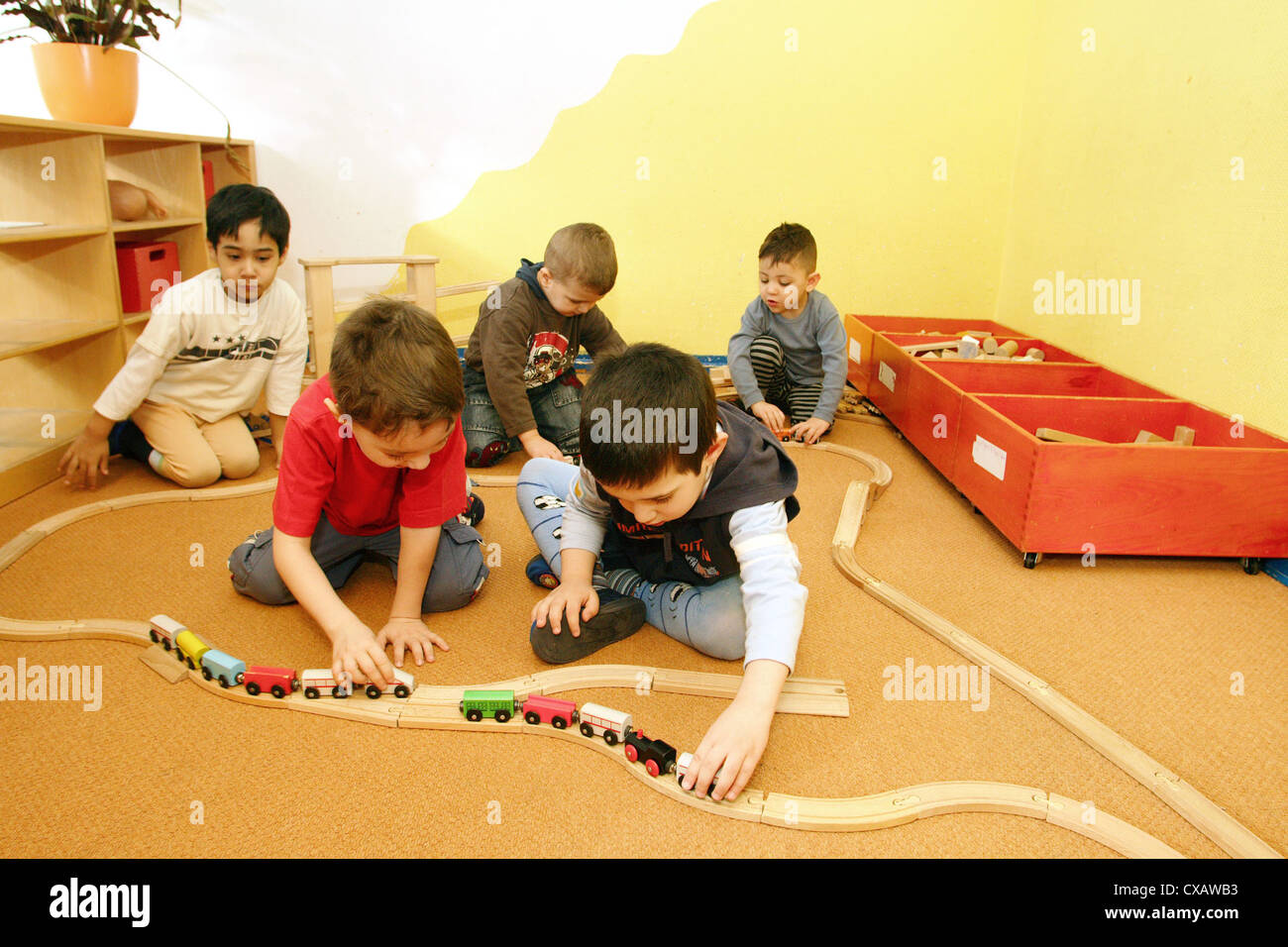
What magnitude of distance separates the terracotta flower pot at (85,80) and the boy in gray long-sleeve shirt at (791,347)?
6.40ft

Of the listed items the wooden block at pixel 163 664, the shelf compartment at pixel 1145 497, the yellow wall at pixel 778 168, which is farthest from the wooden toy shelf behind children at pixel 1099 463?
the wooden block at pixel 163 664

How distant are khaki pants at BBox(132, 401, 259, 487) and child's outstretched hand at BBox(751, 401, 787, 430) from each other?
55.8 inches

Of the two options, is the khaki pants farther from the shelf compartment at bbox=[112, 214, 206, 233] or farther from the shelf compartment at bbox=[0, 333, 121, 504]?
the shelf compartment at bbox=[112, 214, 206, 233]

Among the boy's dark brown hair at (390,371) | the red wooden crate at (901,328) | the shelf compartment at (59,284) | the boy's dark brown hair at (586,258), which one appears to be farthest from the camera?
the red wooden crate at (901,328)

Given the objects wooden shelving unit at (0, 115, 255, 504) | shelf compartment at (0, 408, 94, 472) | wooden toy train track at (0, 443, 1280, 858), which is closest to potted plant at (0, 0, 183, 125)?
wooden shelving unit at (0, 115, 255, 504)

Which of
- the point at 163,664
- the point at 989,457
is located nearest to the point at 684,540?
the point at 163,664

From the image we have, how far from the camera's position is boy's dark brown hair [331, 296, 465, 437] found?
3.69 ft

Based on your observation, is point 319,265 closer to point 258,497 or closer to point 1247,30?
point 258,497

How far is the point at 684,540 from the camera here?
1.33 metres

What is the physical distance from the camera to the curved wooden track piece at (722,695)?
1009mm

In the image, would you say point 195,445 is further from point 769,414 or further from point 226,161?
point 769,414

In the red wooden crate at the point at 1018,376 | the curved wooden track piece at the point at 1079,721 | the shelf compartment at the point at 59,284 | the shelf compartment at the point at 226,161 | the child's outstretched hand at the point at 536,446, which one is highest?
the shelf compartment at the point at 226,161

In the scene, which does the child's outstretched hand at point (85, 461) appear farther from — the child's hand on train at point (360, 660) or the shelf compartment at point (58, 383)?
the child's hand on train at point (360, 660)
